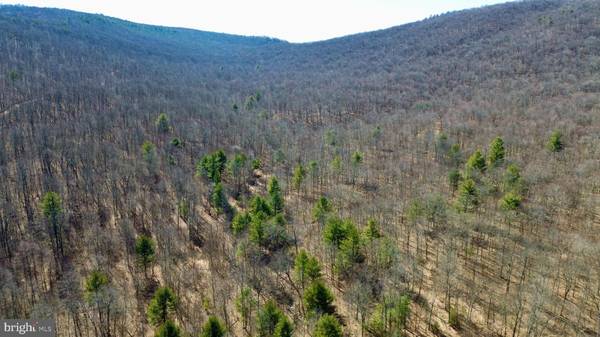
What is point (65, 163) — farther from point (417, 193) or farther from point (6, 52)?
point (6, 52)

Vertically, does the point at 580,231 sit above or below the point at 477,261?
above

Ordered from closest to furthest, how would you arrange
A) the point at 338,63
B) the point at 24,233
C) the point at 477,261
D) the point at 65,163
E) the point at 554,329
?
the point at 554,329 < the point at 477,261 < the point at 24,233 < the point at 65,163 < the point at 338,63

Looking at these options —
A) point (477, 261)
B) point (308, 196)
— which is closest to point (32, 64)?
point (308, 196)

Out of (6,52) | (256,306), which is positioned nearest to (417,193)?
(256,306)

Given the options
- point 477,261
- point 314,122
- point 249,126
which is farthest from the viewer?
point 314,122

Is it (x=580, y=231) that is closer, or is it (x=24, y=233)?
(x=580, y=231)

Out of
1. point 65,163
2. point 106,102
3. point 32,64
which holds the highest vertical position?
point 32,64

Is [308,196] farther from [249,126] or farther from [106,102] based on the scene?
[106,102]
